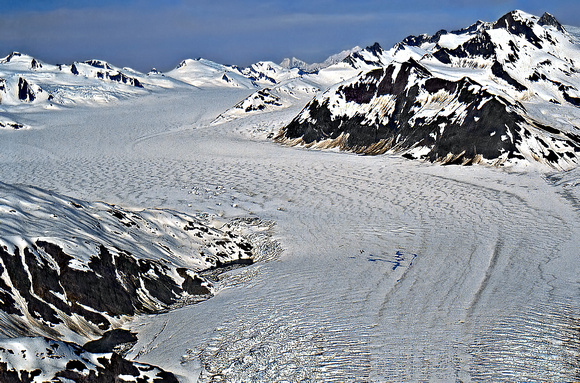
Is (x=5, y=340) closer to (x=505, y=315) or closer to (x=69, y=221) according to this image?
(x=69, y=221)

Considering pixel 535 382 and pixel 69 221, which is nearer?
pixel 535 382

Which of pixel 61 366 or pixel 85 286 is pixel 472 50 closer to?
pixel 85 286

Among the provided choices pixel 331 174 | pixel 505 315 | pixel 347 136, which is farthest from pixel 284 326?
pixel 347 136

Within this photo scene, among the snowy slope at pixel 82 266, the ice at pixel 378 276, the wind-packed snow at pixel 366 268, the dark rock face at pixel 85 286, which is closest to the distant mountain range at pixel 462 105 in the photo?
the wind-packed snow at pixel 366 268

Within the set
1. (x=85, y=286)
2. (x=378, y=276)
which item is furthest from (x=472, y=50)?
(x=85, y=286)

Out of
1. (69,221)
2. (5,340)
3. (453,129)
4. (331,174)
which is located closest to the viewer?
(5,340)

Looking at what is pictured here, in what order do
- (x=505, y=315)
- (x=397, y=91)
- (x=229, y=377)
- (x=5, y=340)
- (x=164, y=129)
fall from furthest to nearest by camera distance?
(x=164, y=129) < (x=397, y=91) < (x=505, y=315) < (x=229, y=377) < (x=5, y=340)
